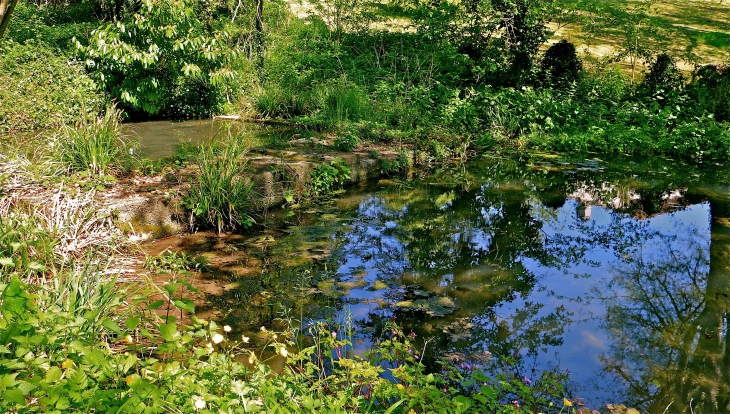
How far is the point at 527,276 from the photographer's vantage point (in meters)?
4.66

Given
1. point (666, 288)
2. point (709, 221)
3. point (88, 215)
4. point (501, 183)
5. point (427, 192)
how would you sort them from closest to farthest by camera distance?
point (88, 215)
point (666, 288)
point (709, 221)
point (427, 192)
point (501, 183)

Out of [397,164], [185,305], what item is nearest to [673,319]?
[185,305]

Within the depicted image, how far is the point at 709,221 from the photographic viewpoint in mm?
6012

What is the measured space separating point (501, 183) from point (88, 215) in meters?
5.06

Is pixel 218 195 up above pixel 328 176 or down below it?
above

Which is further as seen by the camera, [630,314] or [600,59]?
[600,59]

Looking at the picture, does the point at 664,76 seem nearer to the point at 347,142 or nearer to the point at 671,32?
the point at 671,32

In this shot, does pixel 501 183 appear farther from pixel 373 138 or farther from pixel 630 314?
pixel 630 314

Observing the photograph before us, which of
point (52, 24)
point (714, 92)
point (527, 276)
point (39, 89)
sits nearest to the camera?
point (527, 276)

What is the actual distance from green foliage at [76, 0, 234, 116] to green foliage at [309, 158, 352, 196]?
272 centimetres

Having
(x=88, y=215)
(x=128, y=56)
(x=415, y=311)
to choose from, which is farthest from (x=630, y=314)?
(x=128, y=56)

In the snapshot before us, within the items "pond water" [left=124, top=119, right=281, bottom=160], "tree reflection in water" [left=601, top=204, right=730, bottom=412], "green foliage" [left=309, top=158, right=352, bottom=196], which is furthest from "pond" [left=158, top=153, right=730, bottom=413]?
"pond water" [left=124, top=119, right=281, bottom=160]

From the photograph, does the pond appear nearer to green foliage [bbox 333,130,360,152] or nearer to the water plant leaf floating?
the water plant leaf floating

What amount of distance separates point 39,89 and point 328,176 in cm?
475
